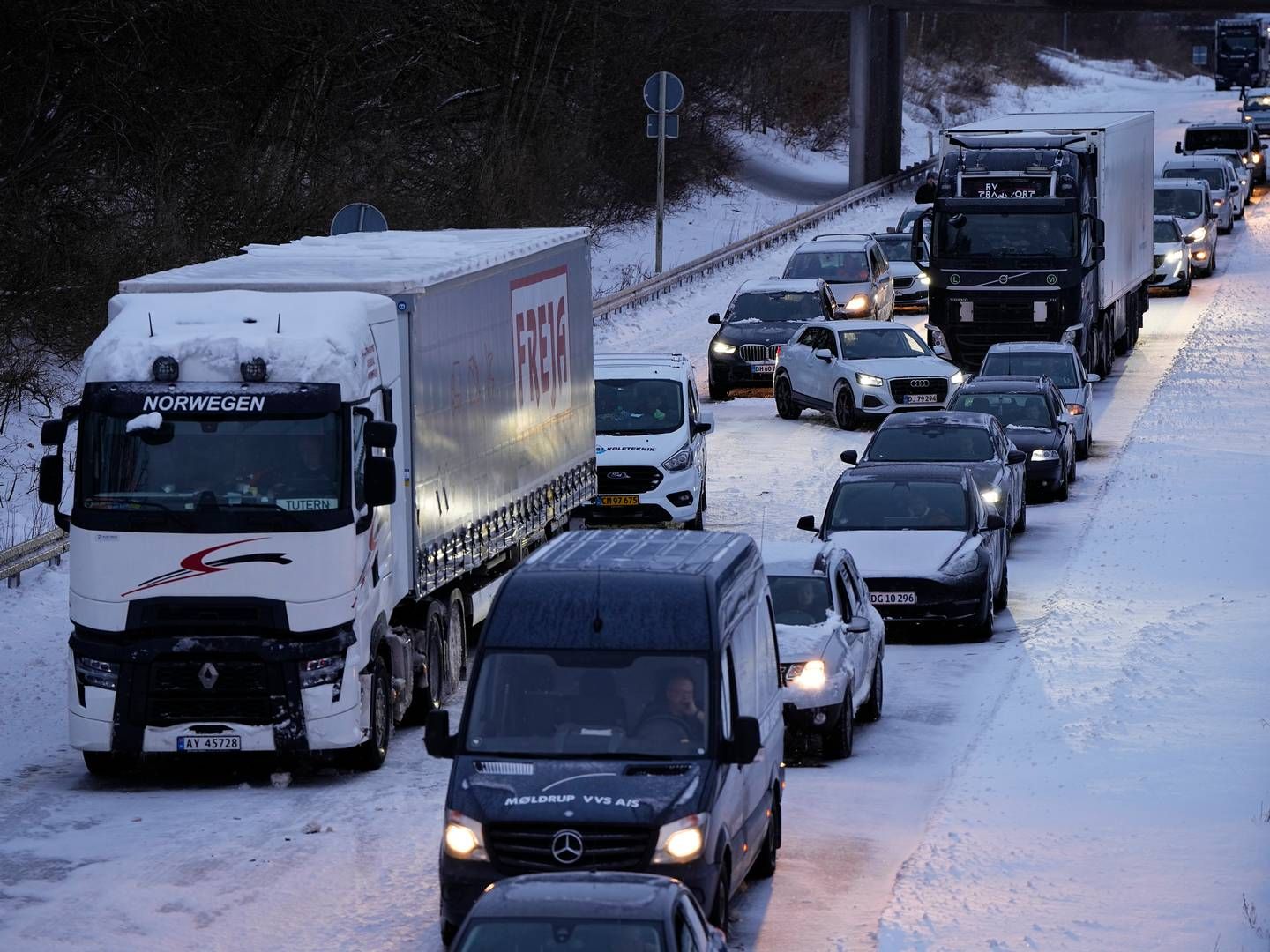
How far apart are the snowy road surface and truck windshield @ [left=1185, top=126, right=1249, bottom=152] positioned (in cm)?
4964

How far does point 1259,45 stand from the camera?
10169cm

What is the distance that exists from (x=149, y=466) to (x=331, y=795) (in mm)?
2509

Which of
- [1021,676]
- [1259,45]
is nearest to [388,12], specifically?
[1021,676]

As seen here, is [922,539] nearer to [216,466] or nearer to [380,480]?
[380,480]

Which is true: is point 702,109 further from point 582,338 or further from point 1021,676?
point 1021,676

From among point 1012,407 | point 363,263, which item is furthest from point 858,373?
point 363,263

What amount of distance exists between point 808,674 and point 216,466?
4391 mm

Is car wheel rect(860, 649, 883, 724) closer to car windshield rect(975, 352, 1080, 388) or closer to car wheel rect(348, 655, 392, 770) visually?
car wheel rect(348, 655, 392, 770)

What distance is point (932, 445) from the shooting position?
82.3 ft

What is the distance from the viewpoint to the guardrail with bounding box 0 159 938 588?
798 inches

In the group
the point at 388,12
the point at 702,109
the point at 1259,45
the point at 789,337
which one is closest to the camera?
the point at 789,337

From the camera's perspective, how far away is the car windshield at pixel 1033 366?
32.3m

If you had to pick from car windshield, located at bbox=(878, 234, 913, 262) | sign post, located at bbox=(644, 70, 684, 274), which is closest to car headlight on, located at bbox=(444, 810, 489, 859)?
sign post, located at bbox=(644, 70, 684, 274)

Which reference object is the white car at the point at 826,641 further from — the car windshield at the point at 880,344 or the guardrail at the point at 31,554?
the car windshield at the point at 880,344
